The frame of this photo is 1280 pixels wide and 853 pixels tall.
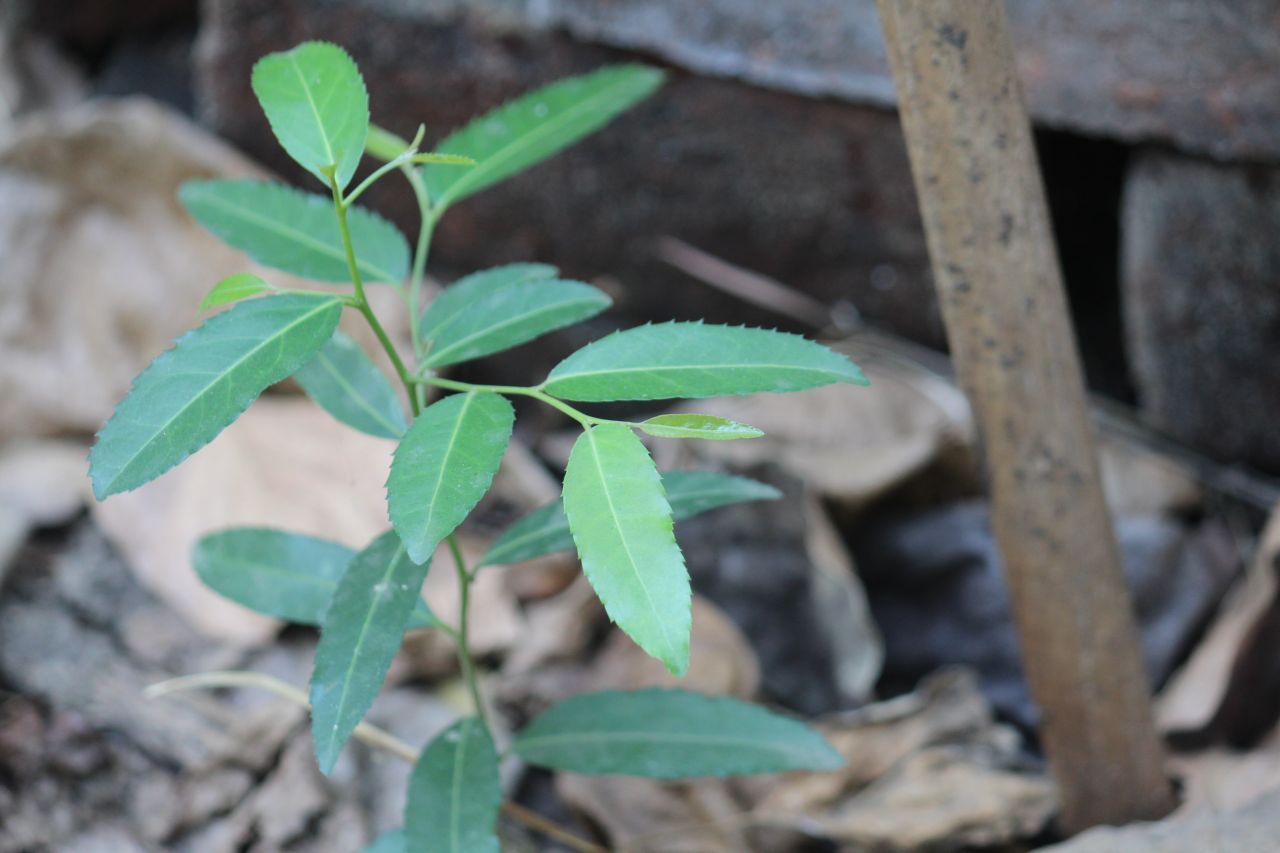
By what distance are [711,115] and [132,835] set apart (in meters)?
1.38

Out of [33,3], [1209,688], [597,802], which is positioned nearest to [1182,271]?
[1209,688]

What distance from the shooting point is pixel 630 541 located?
0.77 meters

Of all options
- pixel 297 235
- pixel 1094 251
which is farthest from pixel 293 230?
pixel 1094 251

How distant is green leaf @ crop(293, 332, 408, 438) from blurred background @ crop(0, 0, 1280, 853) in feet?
1.78

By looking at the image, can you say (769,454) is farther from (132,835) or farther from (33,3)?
(33,3)

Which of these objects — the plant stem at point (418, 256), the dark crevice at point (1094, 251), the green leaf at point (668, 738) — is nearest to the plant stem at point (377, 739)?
the green leaf at point (668, 738)

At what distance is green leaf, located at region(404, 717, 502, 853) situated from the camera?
1010mm

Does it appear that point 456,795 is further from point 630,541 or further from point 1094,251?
point 1094,251

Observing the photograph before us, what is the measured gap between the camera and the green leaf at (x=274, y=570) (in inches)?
45.8

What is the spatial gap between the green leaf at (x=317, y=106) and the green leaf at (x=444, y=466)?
0.63ft

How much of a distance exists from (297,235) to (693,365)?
486mm

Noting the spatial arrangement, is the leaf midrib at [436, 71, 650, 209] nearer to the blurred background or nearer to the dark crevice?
the blurred background

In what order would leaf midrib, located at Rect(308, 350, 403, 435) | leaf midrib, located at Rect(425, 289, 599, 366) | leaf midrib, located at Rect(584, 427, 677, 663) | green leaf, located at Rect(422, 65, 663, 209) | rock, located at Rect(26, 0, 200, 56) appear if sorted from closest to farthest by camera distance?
leaf midrib, located at Rect(584, 427, 677, 663) → leaf midrib, located at Rect(425, 289, 599, 366) → leaf midrib, located at Rect(308, 350, 403, 435) → green leaf, located at Rect(422, 65, 663, 209) → rock, located at Rect(26, 0, 200, 56)

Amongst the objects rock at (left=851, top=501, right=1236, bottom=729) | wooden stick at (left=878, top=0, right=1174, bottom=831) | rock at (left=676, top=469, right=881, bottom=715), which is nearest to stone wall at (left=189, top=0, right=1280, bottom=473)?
rock at (left=851, top=501, right=1236, bottom=729)
